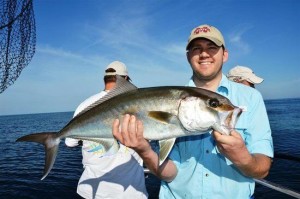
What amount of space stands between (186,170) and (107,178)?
2.37m

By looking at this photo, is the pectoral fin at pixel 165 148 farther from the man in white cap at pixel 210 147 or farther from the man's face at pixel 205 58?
the man's face at pixel 205 58

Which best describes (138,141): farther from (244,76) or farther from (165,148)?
(244,76)

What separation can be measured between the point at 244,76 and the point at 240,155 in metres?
5.37

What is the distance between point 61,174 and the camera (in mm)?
17812

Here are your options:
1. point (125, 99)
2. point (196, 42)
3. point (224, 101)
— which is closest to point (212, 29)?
point (196, 42)

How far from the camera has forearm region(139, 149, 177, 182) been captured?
129 inches

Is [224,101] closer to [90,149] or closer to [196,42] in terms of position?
[196,42]

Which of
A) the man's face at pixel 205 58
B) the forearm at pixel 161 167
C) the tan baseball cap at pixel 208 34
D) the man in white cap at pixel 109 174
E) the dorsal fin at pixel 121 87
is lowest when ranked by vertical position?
the man in white cap at pixel 109 174

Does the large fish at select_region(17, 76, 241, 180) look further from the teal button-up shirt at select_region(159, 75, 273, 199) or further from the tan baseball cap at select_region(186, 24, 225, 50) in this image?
the tan baseball cap at select_region(186, 24, 225, 50)

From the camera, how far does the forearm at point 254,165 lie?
9.38 ft

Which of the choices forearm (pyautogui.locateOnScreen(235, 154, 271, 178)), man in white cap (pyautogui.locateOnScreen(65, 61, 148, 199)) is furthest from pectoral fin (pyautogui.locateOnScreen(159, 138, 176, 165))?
man in white cap (pyautogui.locateOnScreen(65, 61, 148, 199))

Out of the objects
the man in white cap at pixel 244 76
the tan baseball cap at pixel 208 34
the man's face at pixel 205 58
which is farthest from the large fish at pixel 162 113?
the man in white cap at pixel 244 76

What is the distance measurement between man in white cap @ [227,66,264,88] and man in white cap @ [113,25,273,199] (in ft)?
14.5

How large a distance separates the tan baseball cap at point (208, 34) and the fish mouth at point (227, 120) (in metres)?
0.95
